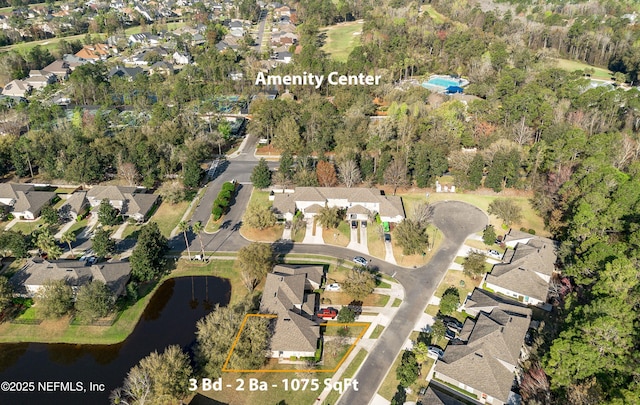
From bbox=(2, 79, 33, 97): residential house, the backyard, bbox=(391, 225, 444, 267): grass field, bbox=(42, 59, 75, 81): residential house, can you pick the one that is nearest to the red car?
bbox=(391, 225, 444, 267): grass field

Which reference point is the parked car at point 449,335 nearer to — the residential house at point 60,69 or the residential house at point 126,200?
the residential house at point 126,200

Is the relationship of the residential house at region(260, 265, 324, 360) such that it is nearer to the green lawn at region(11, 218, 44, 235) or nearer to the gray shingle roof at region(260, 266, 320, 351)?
the gray shingle roof at region(260, 266, 320, 351)

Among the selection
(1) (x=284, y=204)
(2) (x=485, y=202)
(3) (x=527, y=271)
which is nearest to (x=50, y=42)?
(1) (x=284, y=204)

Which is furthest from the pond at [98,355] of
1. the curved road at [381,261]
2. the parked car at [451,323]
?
the parked car at [451,323]

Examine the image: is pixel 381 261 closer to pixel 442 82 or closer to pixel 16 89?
pixel 442 82

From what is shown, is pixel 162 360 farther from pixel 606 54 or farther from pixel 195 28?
pixel 195 28
